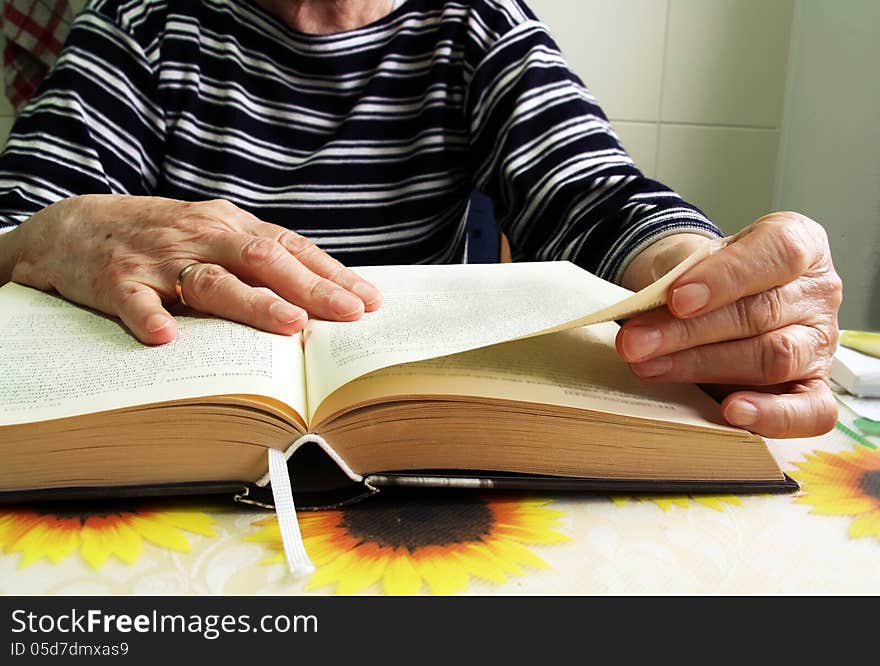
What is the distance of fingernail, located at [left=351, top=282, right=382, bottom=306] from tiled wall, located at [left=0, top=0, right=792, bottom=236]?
1037mm

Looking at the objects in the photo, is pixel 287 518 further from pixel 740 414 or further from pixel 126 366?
pixel 740 414

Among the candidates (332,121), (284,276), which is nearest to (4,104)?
(332,121)

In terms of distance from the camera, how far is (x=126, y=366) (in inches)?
17.0

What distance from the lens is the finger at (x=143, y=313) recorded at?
0.46 meters

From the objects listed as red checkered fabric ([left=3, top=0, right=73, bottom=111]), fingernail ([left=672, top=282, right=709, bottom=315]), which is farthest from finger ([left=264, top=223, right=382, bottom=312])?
red checkered fabric ([left=3, top=0, right=73, bottom=111])

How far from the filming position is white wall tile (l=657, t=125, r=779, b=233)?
4.84 ft

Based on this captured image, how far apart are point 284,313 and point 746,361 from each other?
0.30m

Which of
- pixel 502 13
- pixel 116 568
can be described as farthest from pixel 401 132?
pixel 116 568

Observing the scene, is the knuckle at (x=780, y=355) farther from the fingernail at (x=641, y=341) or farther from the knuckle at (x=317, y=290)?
the knuckle at (x=317, y=290)

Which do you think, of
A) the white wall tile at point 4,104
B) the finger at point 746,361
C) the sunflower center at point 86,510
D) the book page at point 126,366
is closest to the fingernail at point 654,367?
the finger at point 746,361
